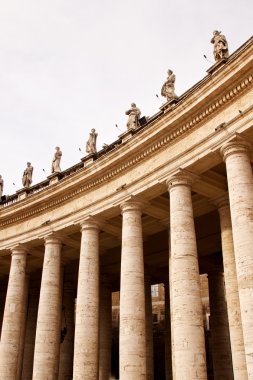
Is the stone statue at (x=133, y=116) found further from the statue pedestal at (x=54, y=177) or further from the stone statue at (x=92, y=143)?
the statue pedestal at (x=54, y=177)

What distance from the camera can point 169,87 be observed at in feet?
99.3

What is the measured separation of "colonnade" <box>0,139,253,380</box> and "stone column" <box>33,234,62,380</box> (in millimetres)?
69

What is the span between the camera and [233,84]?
922 inches

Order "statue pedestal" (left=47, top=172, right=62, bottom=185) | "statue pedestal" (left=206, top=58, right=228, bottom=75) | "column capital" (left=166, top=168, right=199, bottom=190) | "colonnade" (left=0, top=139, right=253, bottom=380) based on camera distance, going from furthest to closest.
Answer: "statue pedestal" (left=47, top=172, right=62, bottom=185)
"column capital" (left=166, top=168, right=199, bottom=190)
"statue pedestal" (left=206, top=58, right=228, bottom=75)
"colonnade" (left=0, top=139, right=253, bottom=380)

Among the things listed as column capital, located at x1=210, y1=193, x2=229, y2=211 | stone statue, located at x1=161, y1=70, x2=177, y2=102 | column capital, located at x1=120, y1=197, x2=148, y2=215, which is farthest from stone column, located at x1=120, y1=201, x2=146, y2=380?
stone statue, located at x1=161, y1=70, x2=177, y2=102

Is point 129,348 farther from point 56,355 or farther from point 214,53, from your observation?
point 214,53

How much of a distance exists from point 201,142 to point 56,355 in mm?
18971

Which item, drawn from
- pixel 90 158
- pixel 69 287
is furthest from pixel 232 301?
pixel 69 287

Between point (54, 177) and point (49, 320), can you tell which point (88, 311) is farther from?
point (54, 177)

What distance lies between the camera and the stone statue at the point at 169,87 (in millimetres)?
29672

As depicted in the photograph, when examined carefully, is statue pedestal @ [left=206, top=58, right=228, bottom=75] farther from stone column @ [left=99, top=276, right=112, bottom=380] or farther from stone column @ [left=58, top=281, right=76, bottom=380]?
stone column @ [left=58, top=281, right=76, bottom=380]

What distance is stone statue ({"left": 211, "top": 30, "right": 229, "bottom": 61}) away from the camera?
86.0 feet

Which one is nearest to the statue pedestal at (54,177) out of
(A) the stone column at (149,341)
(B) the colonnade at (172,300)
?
(B) the colonnade at (172,300)

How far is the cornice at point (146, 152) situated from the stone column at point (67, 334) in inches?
431
